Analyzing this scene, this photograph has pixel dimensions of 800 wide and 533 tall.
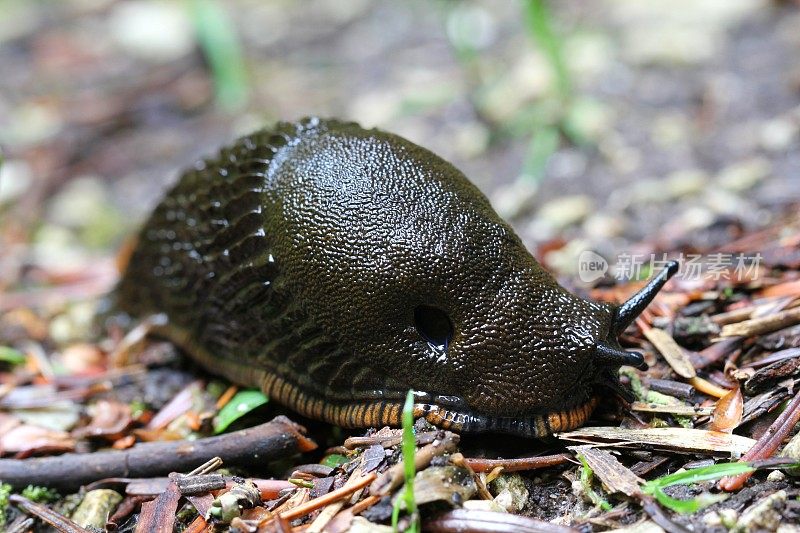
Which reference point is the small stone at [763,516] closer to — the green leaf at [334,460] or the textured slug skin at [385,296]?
the textured slug skin at [385,296]

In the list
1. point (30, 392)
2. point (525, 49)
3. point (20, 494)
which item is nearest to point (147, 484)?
point (20, 494)

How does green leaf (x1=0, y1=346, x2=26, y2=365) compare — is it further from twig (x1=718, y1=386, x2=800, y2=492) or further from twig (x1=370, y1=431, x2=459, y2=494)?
twig (x1=718, y1=386, x2=800, y2=492)

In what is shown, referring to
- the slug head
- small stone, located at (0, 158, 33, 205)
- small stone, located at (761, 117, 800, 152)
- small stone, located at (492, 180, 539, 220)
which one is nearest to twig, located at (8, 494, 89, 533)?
the slug head

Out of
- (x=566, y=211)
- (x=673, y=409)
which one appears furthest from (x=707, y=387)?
(x=566, y=211)

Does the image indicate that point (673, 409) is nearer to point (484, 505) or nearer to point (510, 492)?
point (510, 492)

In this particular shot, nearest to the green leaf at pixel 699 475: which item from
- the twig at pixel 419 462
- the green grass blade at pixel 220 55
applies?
the twig at pixel 419 462

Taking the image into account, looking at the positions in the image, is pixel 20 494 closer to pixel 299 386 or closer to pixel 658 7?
pixel 299 386
